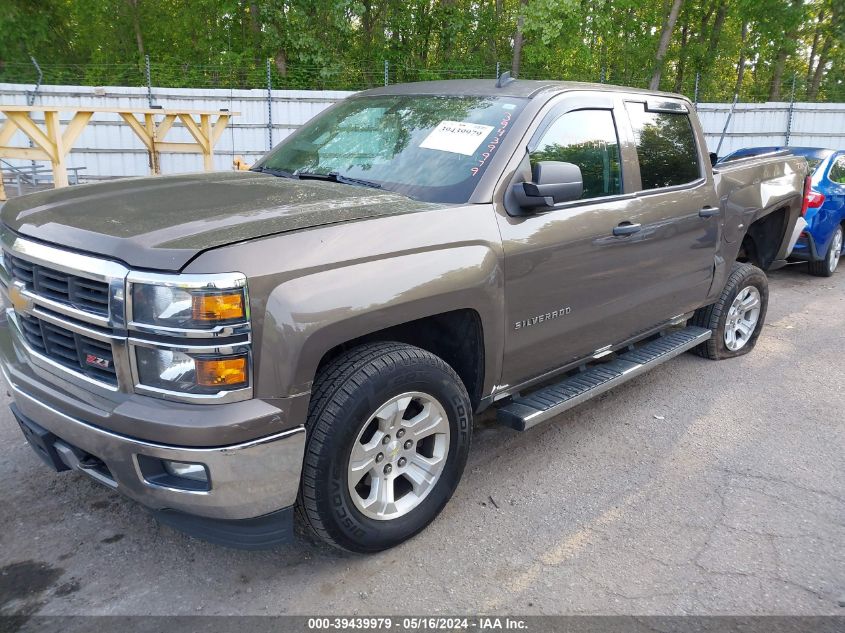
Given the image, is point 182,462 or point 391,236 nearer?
point 182,462

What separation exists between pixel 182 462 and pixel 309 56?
62.5 ft

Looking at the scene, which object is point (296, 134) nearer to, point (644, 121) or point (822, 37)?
point (644, 121)

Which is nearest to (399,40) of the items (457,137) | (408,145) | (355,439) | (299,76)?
(299,76)

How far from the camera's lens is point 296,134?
431 centimetres

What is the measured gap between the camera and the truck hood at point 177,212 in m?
2.33

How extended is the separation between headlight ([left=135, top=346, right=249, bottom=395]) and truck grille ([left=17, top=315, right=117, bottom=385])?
175 millimetres

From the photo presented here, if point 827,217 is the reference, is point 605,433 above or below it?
below

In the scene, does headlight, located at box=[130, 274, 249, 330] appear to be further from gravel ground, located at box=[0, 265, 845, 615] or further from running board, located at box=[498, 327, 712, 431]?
running board, located at box=[498, 327, 712, 431]

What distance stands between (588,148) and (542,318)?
1041 mm

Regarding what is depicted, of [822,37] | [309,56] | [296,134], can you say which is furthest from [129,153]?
[822,37]

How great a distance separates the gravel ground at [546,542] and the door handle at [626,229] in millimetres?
1243

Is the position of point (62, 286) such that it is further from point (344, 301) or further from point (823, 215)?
point (823, 215)

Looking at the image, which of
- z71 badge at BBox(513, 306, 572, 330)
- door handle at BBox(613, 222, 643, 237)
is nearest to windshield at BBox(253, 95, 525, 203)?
z71 badge at BBox(513, 306, 572, 330)

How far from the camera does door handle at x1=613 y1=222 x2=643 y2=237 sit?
3.72 m
